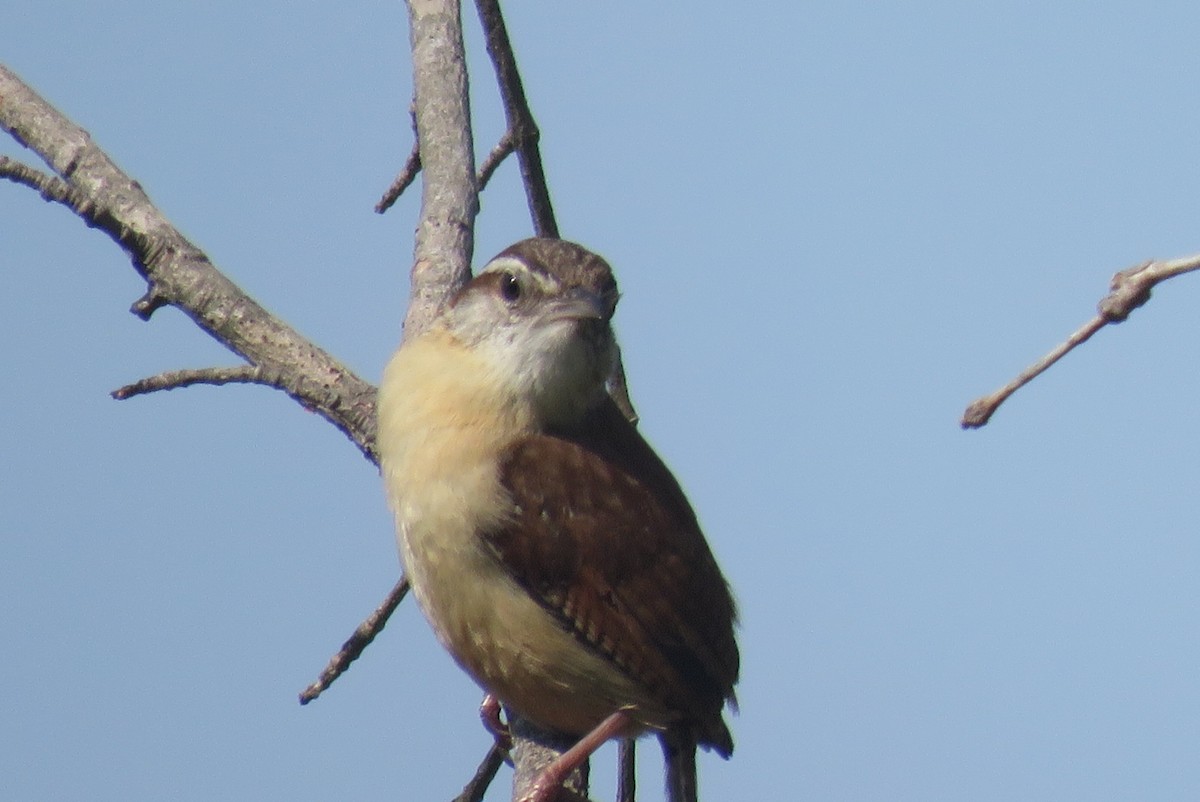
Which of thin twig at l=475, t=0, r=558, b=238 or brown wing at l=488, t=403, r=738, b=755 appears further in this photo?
thin twig at l=475, t=0, r=558, b=238


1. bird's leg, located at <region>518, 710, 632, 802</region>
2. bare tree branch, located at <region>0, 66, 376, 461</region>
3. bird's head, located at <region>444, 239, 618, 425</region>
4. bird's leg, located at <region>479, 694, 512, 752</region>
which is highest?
bare tree branch, located at <region>0, 66, 376, 461</region>

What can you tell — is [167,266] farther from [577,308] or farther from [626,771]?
[626,771]

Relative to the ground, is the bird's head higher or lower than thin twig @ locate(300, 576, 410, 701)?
higher

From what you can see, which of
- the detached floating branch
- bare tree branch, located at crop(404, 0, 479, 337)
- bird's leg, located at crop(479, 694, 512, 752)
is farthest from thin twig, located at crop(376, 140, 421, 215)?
the detached floating branch

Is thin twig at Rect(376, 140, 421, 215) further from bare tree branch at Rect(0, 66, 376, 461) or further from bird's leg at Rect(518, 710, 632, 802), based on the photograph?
bird's leg at Rect(518, 710, 632, 802)

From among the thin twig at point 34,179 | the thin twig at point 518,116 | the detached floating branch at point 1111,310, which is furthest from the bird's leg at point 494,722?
the detached floating branch at point 1111,310
